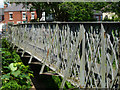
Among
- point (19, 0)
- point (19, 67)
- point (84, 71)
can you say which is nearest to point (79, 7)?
point (19, 0)

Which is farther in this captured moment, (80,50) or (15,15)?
(15,15)

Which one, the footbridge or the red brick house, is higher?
the red brick house

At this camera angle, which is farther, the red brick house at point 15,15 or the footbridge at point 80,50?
the red brick house at point 15,15

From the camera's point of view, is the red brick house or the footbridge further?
the red brick house

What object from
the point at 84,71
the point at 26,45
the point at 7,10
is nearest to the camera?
the point at 84,71

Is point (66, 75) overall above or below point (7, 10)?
below

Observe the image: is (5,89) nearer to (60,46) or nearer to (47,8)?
→ (60,46)

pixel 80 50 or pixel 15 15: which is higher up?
pixel 15 15

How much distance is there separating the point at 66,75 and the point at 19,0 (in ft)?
63.6

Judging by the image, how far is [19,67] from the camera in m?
6.47

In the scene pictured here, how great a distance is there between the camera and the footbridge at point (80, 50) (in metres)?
3.66

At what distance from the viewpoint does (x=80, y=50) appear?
197 inches

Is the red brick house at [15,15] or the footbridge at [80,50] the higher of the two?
the red brick house at [15,15]

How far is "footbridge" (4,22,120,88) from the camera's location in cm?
366
